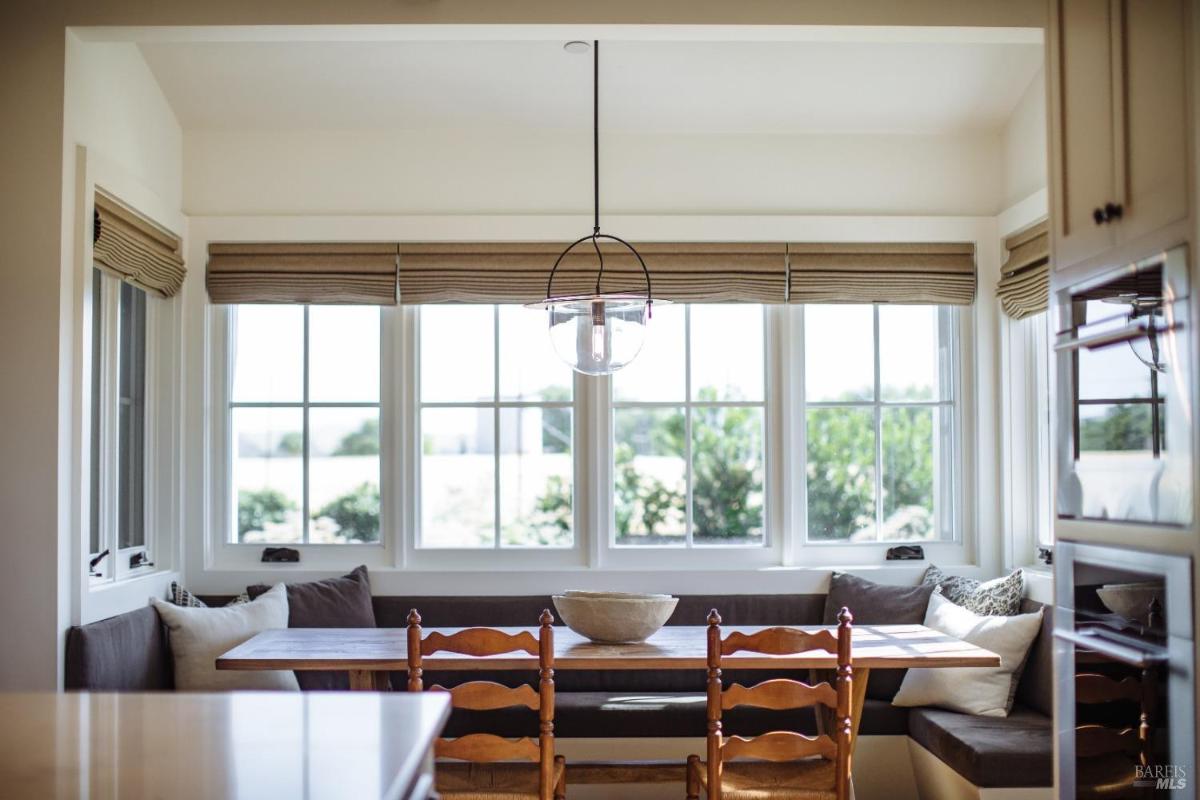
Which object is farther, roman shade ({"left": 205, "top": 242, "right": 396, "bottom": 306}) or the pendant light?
roman shade ({"left": 205, "top": 242, "right": 396, "bottom": 306})

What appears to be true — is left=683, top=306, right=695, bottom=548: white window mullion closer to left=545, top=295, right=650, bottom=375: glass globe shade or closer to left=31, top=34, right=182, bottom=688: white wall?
left=545, top=295, right=650, bottom=375: glass globe shade

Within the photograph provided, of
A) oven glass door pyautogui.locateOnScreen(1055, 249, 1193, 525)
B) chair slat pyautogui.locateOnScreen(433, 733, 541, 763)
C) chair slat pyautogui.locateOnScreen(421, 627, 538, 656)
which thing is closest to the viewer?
oven glass door pyautogui.locateOnScreen(1055, 249, 1193, 525)

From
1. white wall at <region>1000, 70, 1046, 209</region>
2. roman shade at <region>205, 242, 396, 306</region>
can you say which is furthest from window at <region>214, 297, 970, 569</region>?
white wall at <region>1000, 70, 1046, 209</region>

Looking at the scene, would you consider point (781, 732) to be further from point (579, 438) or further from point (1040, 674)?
point (579, 438)

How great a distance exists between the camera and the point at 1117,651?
8.84 ft

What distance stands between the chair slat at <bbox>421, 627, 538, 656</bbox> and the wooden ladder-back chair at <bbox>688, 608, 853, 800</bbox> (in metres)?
0.51

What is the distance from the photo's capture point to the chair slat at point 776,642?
3256 mm

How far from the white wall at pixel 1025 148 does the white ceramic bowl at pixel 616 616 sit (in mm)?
2286

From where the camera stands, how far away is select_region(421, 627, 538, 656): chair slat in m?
3.22

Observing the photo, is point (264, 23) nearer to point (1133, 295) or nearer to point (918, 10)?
point (918, 10)

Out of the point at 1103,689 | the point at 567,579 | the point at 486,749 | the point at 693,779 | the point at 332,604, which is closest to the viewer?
the point at 1103,689

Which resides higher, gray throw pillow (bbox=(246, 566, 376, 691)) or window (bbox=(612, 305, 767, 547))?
window (bbox=(612, 305, 767, 547))

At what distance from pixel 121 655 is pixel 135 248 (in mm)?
1453

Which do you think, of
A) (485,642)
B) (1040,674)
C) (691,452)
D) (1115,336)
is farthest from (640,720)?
(1115,336)
